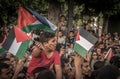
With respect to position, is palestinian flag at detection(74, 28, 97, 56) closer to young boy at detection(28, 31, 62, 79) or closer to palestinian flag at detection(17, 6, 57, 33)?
young boy at detection(28, 31, 62, 79)

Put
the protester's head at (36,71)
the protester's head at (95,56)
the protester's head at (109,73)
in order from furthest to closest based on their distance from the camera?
1. the protester's head at (95,56)
2. the protester's head at (36,71)
3. the protester's head at (109,73)

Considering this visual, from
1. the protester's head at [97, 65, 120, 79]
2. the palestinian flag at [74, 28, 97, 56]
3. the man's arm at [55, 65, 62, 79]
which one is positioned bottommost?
the man's arm at [55, 65, 62, 79]

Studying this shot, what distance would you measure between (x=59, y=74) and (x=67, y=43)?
823cm

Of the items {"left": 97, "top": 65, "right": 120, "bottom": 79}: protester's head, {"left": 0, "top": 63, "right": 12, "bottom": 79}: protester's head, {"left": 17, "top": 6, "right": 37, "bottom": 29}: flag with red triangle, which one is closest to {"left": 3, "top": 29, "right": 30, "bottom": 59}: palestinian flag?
{"left": 0, "top": 63, "right": 12, "bottom": 79}: protester's head

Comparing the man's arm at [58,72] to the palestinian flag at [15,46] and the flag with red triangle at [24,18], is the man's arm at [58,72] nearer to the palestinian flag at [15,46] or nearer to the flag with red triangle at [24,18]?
the palestinian flag at [15,46]

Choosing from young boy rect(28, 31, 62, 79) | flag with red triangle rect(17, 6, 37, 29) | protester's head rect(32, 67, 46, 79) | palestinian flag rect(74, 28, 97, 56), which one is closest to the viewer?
protester's head rect(32, 67, 46, 79)

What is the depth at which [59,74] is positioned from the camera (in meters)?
7.00

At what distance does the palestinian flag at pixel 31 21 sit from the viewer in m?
9.23

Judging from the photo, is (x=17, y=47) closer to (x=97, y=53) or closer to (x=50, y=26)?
(x=50, y=26)

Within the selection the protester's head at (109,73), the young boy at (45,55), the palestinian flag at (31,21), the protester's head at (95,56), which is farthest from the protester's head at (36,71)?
the protester's head at (95,56)

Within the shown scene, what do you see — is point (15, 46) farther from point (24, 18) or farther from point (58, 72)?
point (24, 18)

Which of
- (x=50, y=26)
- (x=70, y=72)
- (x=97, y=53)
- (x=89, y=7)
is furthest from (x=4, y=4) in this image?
(x=70, y=72)

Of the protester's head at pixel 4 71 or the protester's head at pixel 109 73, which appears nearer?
the protester's head at pixel 109 73

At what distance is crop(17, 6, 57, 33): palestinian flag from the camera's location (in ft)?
30.3
